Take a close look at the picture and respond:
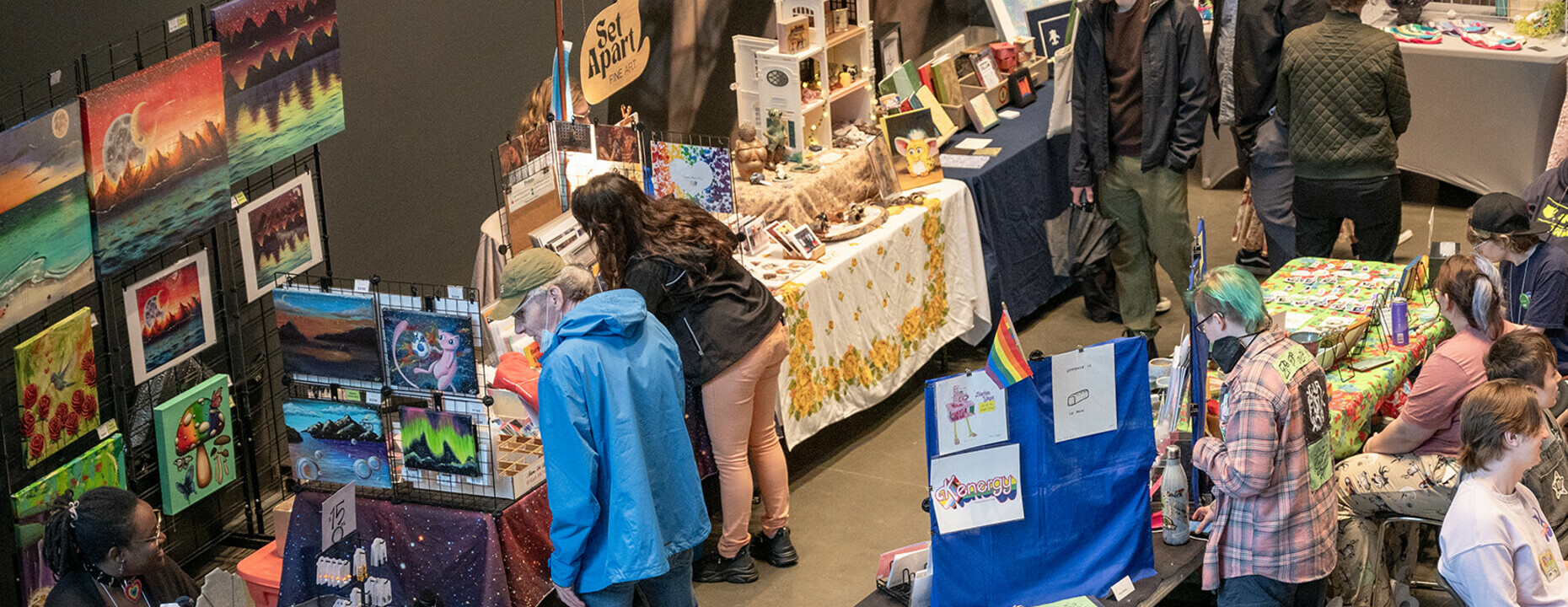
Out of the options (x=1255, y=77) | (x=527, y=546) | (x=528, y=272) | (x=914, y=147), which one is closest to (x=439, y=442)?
(x=527, y=546)

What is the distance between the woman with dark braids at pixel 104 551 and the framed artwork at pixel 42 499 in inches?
25.7

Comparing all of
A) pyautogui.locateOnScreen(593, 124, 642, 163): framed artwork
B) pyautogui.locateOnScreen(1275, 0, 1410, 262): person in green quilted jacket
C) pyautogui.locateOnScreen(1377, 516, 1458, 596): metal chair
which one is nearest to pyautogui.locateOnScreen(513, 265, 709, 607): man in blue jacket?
pyautogui.locateOnScreen(593, 124, 642, 163): framed artwork

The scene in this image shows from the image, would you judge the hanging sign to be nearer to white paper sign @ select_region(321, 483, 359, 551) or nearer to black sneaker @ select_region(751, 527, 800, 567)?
black sneaker @ select_region(751, 527, 800, 567)

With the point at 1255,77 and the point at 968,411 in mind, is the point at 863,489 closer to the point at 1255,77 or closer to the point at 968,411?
the point at 968,411

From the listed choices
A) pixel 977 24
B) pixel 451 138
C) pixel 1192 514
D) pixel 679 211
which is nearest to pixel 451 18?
pixel 451 138

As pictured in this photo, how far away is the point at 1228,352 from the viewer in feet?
13.3

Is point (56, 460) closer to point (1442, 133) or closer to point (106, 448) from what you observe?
point (106, 448)

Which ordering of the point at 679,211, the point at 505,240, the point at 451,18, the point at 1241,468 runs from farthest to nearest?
the point at 451,18
the point at 505,240
the point at 679,211
the point at 1241,468

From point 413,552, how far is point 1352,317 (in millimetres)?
3097

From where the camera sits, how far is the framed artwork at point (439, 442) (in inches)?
170

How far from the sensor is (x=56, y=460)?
4.55 m

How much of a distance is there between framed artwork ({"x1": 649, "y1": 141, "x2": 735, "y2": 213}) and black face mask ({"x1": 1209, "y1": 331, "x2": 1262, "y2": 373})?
2023 mm

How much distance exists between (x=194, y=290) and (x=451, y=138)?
1391 mm

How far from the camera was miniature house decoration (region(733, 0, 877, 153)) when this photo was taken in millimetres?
6586
